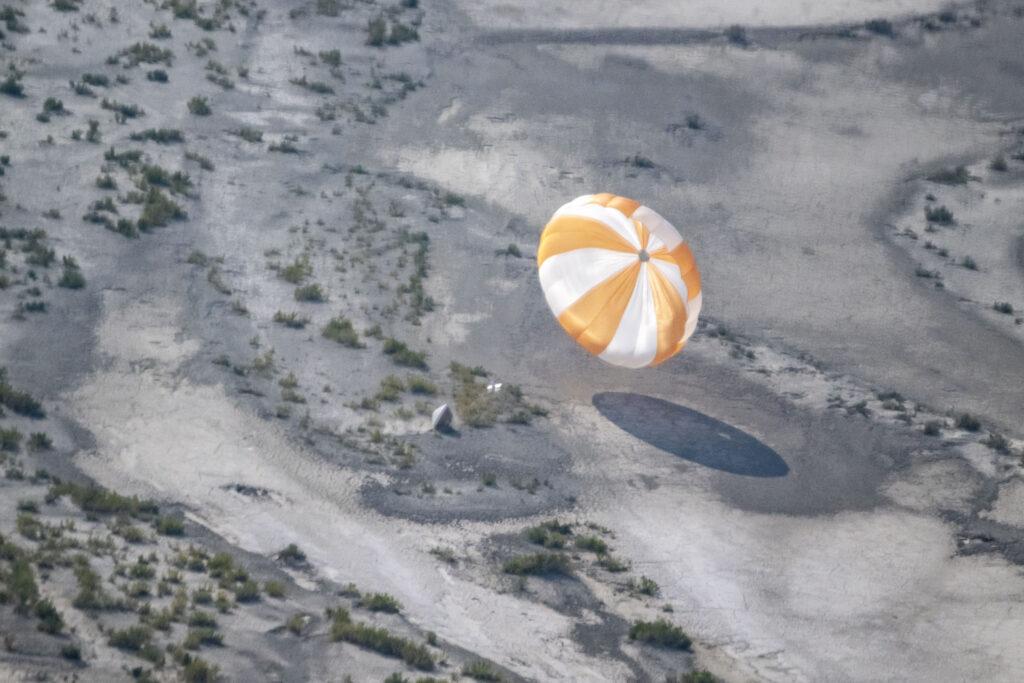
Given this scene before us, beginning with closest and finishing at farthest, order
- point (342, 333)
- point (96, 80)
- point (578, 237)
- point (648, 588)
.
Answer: point (648, 588), point (578, 237), point (342, 333), point (96, 80)

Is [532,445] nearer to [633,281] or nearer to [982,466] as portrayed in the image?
[633,281]

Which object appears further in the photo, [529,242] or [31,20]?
[31,20]

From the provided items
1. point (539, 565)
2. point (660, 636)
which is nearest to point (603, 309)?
point (539, 565)

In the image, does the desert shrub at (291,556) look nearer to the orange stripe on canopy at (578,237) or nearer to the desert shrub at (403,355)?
the desert shrub at (403,355)

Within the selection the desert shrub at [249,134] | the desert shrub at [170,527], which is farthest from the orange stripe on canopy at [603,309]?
the desert shrub at [249,134]

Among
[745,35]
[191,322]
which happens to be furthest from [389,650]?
[745,35]

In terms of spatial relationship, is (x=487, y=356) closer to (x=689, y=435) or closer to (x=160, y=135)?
(x=689, y=435)

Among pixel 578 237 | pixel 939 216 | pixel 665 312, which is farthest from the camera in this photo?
pixel 939 216

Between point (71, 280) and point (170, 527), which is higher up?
point (71, 280)

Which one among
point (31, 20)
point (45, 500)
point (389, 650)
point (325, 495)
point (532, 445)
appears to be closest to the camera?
point (389, 650)
